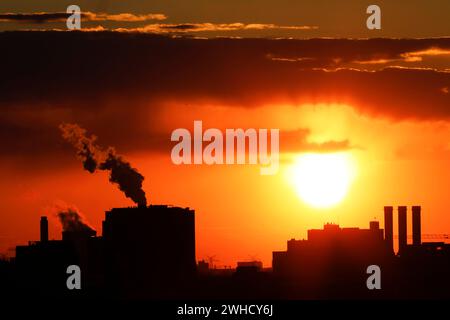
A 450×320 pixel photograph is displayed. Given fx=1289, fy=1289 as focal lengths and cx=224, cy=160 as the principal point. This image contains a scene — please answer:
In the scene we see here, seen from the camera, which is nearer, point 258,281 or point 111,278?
point 111,278

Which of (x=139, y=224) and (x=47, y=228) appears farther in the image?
(x=47, y=228)

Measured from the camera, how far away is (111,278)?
172500mm

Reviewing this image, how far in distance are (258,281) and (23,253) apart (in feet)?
114

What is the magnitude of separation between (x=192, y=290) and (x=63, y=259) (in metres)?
18.9
